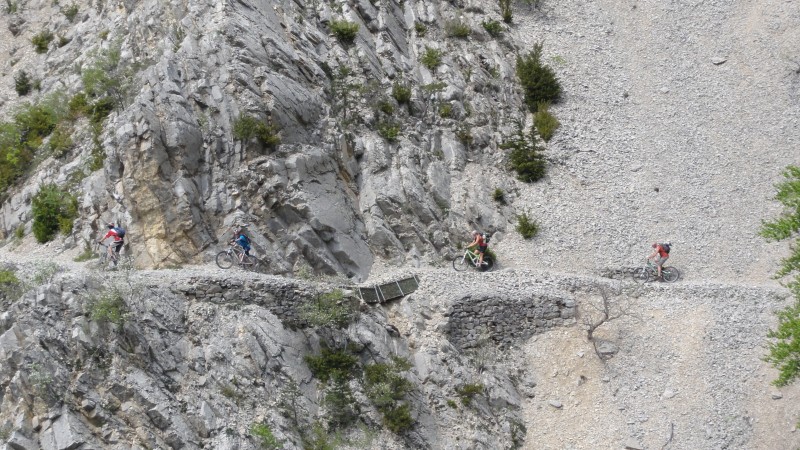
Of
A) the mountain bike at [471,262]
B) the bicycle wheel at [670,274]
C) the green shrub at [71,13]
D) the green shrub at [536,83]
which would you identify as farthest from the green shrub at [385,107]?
the green shrub at [71,13]

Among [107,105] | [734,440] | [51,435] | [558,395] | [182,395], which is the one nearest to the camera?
[51,435]

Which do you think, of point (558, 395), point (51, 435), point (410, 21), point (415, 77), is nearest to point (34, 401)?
point (51, 435)

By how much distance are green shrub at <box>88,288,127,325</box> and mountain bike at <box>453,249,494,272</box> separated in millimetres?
12316

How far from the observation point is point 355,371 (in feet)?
75.5

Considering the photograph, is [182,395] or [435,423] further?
[435,423]

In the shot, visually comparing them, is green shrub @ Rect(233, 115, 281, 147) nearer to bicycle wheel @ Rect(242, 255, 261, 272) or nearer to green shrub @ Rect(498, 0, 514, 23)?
bicycle wheel @ Rect(242, 255, 261, 272)

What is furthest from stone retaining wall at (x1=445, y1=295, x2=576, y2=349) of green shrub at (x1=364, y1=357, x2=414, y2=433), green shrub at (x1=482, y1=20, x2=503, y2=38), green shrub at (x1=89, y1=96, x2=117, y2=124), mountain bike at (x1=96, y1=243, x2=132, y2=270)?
green shrub at (x1=482, y1=20, x2=503, y2=38)

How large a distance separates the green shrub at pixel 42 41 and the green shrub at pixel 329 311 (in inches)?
948

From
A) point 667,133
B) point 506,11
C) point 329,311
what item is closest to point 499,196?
point 667,133

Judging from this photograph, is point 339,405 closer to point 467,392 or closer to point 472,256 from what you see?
point 467,392

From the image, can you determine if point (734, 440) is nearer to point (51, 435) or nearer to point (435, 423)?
point (435, 423)

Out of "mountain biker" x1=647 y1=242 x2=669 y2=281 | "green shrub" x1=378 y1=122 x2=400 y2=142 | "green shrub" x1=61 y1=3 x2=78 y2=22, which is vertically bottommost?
"green shrub" x1=61 y1=3 x2=78 y2=22

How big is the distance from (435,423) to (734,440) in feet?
28.0

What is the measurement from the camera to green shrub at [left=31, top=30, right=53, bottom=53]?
3919 cm
